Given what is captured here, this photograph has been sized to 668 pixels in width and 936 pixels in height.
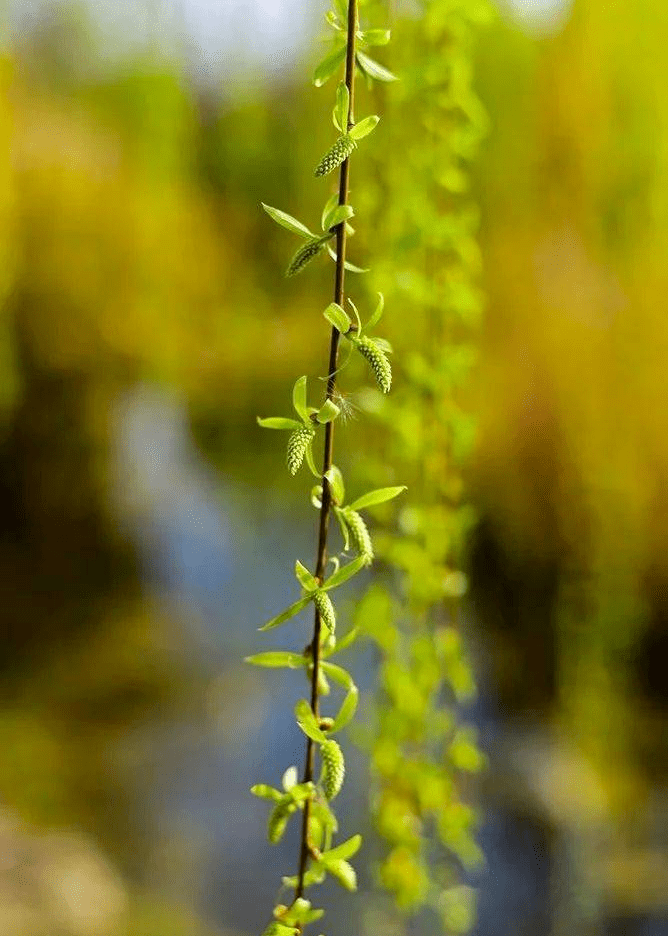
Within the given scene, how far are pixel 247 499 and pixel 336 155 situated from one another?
13.0 feet

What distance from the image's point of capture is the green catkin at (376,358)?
38cm

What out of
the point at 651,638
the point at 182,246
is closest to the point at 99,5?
the point at 182,246

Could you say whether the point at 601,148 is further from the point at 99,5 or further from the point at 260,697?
the point at 99,5

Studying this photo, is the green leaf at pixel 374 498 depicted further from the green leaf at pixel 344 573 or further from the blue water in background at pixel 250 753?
the blue water in background at pixel 250 753

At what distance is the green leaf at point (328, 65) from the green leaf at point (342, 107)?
0.15 feet

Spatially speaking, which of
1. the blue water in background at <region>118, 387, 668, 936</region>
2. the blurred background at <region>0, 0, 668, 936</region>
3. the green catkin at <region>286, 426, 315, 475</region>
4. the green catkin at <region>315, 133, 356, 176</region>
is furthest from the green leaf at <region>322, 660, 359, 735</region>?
the blue water in background at <region>118, 387, 668, 936</region>

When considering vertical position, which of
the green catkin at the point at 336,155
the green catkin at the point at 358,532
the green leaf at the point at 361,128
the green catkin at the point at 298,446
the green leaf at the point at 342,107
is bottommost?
the green catkin at the point at 358,532

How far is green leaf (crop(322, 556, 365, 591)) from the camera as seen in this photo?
0.39 meters

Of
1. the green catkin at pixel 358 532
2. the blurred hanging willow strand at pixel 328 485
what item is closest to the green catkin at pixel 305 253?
the blurred hanging willow strand at pixel 328 485

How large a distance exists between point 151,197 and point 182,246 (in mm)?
369

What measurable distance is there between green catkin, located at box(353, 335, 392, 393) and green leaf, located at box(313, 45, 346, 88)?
0.12m

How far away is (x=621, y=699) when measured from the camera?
264 centimetres

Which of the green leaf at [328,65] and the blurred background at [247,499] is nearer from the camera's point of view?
the green leaf at [328,65]

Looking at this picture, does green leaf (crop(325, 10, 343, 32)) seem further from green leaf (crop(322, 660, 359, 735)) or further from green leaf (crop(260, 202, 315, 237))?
green leaf (crop(322, 660, 359, 735))
